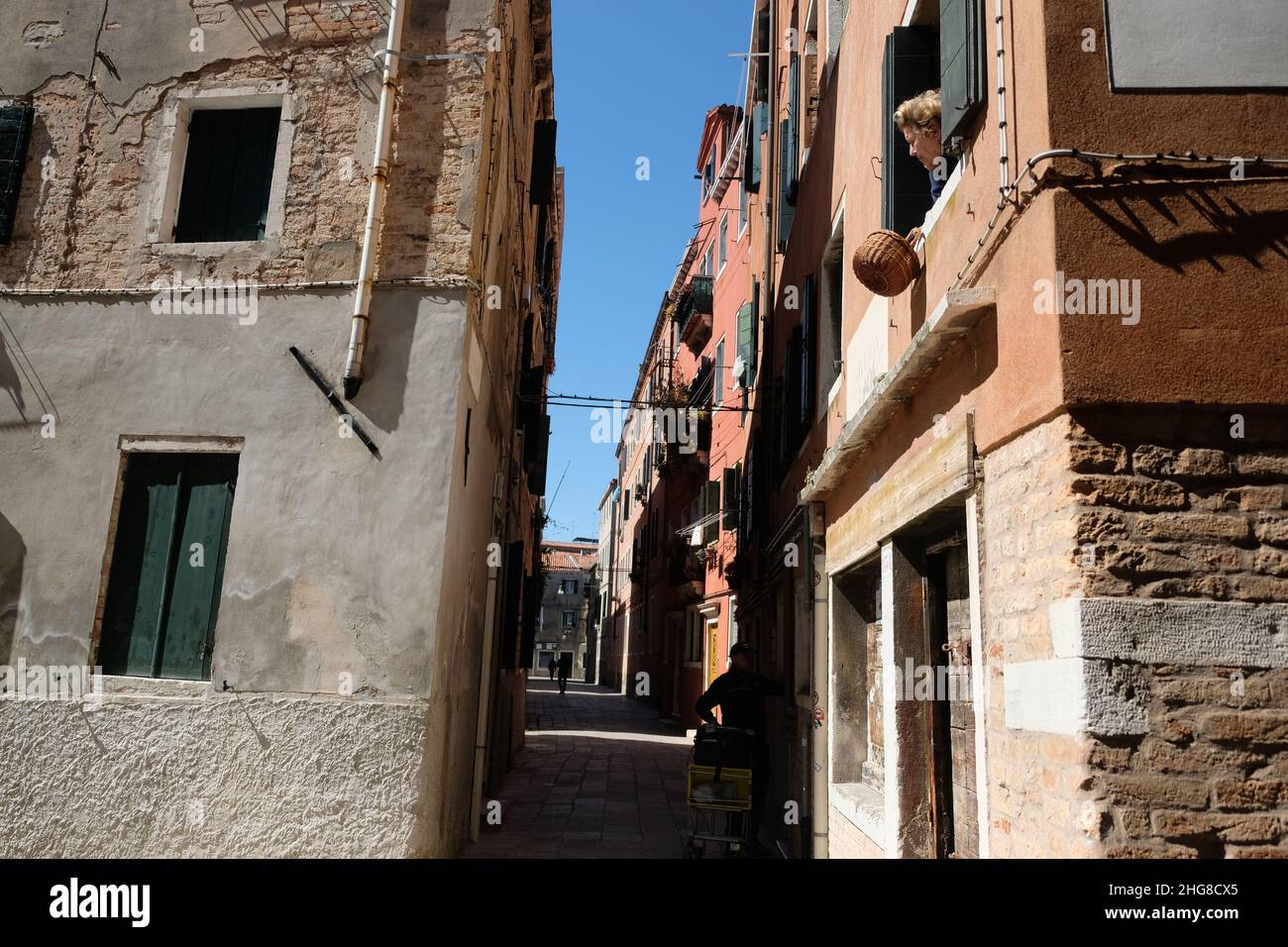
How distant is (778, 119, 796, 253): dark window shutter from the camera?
34.0 ft

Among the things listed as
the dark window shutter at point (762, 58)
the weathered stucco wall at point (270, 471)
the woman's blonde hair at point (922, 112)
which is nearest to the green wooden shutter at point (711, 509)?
the dark window shutter at point (762, 58)

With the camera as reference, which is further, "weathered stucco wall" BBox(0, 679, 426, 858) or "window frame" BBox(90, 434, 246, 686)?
"window frame" BBox(90, 434, 246, 686)

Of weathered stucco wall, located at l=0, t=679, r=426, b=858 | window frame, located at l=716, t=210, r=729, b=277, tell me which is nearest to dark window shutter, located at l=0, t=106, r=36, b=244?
weathered stucco wall, located at l=0, t=679, r=426, b=858

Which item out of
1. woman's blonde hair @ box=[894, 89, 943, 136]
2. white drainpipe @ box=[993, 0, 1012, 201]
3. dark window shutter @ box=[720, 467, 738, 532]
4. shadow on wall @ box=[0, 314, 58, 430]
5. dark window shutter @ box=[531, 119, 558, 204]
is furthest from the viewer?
dark window shutter @ box=[720, 467, 738, 532]

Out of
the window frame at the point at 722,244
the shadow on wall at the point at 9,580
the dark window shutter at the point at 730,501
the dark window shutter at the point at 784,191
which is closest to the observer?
the shadow on wall at the point at 9,580

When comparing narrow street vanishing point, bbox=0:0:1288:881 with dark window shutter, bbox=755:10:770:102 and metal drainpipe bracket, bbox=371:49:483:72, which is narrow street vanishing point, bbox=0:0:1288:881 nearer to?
metal drainpipe bracket, bbox=371:49:483:72

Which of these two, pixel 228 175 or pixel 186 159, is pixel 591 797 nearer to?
pixel 228 175

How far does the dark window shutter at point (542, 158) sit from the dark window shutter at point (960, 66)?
7557 mm

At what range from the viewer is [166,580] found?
6.44 meters

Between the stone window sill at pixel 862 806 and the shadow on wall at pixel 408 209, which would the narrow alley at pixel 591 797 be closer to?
the stone window sill at pixel 862 806

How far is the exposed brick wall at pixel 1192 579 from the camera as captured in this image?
2793mm

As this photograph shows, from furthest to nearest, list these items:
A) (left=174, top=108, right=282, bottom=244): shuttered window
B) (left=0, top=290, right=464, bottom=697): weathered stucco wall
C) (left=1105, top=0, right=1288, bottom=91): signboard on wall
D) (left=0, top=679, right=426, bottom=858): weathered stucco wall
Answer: (left=174, top=108, right=282, bottom=244): shuttered window → (left=0, top=290, right=464, bottom=697): weathered stucco wall → (left=0, top=679, right=426, bottom=858): weathered stucco wall → (left=1105, top=0, right=1288, bottom=91): signboard on wall

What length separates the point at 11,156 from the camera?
732 centimetres

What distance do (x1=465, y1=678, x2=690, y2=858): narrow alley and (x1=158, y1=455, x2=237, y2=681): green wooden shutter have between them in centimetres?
267
